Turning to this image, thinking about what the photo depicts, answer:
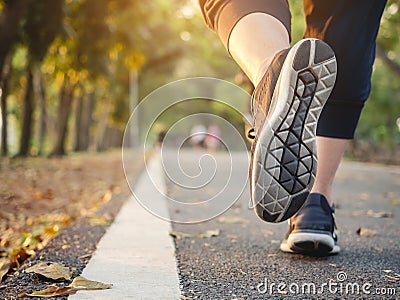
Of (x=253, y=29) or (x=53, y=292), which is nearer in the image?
(x=53, y=292)

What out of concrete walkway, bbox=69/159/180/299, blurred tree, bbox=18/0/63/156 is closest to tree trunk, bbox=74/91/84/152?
blurred tree, bbox=18/0/63/156

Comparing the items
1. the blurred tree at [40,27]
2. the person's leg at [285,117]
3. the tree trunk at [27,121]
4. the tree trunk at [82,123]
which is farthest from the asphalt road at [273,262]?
the tree trunk at [82,123]

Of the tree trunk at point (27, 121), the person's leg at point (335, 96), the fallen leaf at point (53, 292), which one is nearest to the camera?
the fallen leaf at point (53, 292)

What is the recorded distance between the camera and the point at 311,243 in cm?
242

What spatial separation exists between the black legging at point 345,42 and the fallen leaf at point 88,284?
1.00 metres

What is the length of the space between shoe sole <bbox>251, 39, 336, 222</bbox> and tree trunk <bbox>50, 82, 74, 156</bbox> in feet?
47.5

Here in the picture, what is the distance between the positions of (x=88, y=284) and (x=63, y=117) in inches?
606

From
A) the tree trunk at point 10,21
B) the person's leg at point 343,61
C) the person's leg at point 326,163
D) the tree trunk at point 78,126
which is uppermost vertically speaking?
the tree trunk at point 10,21

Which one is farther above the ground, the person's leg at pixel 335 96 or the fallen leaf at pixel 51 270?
the person's leg at pixel 335 96

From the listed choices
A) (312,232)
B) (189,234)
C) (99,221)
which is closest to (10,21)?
(99,221)

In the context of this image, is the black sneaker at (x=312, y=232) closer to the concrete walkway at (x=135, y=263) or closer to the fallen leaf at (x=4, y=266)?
the concrete walkway at (x=135, y=263)

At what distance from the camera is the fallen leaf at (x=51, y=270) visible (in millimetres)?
1996

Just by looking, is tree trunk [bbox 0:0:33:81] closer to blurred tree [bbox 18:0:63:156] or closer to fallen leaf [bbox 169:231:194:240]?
blurred tree [bbox 18:0:63:156]

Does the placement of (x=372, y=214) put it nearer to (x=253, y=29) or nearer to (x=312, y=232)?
(x=312, y=232)
